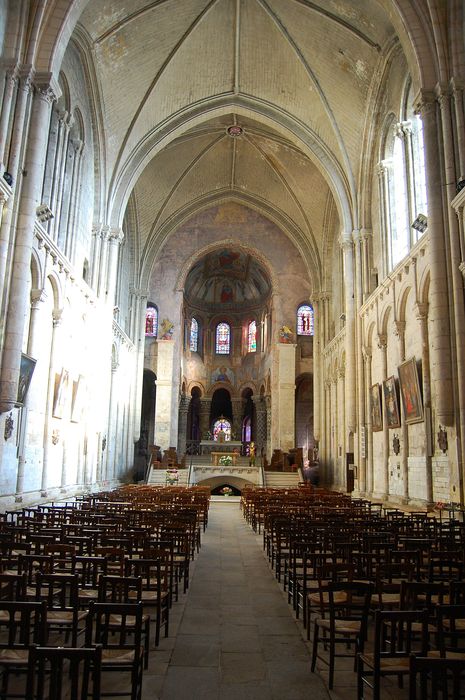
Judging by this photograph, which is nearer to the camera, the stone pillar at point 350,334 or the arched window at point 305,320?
the stone pillar at point 350,334

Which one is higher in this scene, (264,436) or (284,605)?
(264,436)

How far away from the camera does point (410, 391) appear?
18.8 meters

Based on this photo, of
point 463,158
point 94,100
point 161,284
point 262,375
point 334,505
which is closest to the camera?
point 463,158

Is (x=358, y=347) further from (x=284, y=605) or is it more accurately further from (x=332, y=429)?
(x=284, y=605)

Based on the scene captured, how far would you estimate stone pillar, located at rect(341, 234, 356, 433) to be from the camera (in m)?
26.1

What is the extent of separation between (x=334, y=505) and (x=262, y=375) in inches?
1114

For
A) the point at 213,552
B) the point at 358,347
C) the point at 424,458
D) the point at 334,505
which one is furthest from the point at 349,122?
the point at 213,552

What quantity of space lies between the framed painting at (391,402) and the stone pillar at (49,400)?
11.7 metres

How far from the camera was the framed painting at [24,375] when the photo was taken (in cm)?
1522

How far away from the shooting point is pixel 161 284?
134 feet

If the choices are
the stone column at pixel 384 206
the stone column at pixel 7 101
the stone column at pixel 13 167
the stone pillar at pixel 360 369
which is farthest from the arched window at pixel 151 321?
the stone column at pixel 7 101

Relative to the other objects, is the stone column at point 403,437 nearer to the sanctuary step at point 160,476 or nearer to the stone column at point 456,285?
the stone column at point 456,285

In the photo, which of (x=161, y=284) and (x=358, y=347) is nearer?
(x=358, y=347)

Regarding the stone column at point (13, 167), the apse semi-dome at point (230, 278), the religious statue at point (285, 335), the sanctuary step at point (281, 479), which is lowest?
the sanctuary step at point (281, 479)
